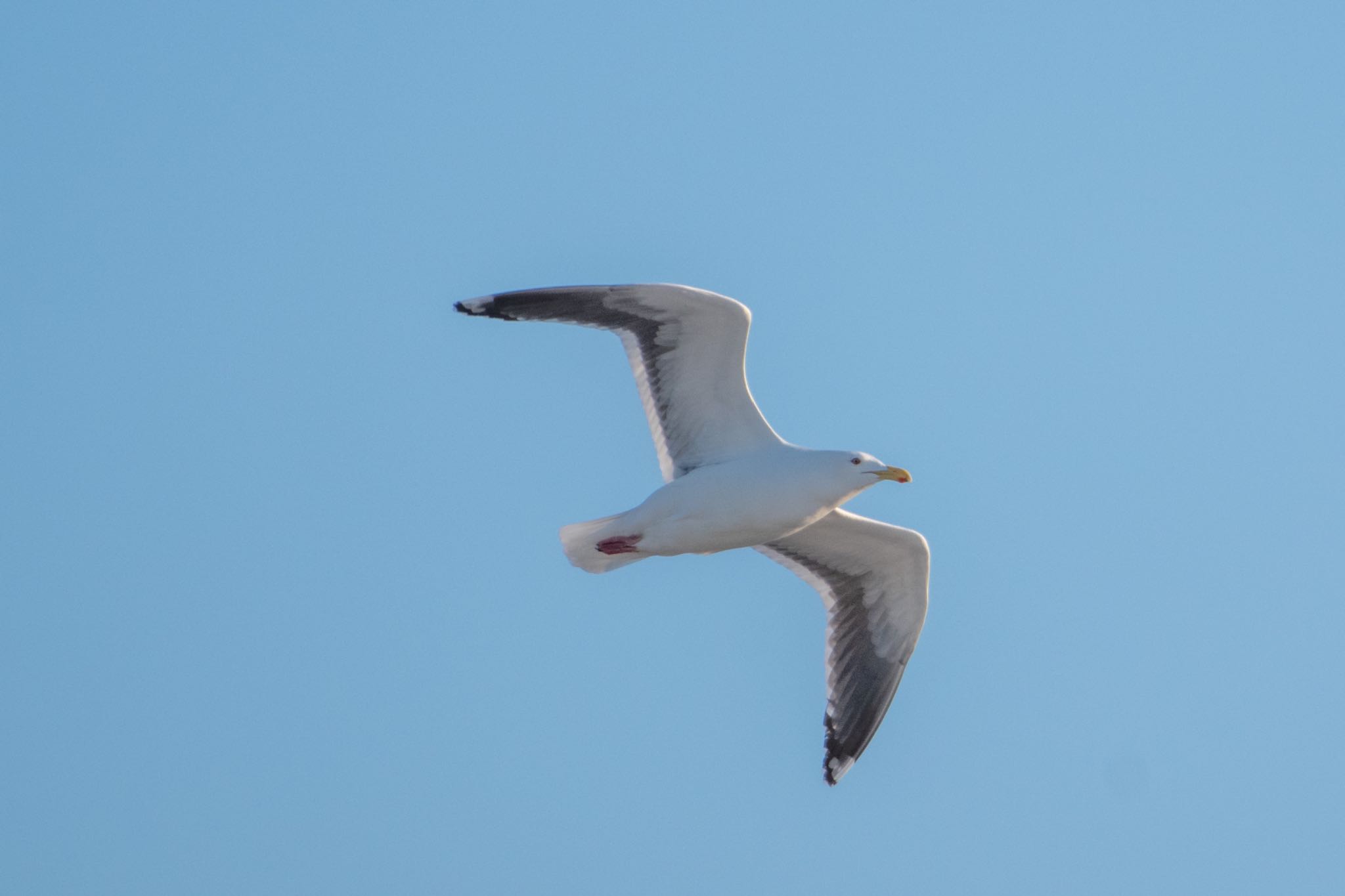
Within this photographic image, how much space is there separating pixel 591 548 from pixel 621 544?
21cm

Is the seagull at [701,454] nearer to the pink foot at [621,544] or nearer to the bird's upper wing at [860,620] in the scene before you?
the pink foot at [621,544]

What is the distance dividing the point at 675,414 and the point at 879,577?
186 centimetres

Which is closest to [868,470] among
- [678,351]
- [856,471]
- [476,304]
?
[856,471]

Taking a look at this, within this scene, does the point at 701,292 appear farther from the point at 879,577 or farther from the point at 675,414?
the point at 879,577

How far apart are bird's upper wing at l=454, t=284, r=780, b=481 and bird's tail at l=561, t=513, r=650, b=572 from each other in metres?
0.52

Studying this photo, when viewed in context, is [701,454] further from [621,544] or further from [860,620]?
[860,620]

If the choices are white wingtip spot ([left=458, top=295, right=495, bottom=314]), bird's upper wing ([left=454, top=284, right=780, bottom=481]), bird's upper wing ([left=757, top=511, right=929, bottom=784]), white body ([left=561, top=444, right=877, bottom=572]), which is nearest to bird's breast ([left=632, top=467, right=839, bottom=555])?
white body ([left=561, top=444, right=877, bottom=572])

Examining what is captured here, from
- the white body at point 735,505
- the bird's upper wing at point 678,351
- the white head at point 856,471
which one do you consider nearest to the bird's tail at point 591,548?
the white body at point 735,505

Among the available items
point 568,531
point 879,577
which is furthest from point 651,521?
point 879,577

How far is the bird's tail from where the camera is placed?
31.8 feet

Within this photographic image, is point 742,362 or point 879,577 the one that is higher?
point 742,362

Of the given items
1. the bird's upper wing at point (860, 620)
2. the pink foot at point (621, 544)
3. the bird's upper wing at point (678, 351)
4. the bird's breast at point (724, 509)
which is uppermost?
the bird's upper wing at point (678, 351)

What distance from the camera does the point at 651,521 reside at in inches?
376

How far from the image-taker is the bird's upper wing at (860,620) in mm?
10648
